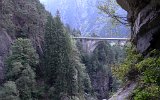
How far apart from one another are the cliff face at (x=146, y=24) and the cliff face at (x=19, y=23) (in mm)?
32995

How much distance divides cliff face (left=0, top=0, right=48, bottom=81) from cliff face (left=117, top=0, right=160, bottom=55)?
33.0m

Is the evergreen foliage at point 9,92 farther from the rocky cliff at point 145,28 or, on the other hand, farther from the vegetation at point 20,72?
the rocky cliff at point 145,28

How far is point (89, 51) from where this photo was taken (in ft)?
236

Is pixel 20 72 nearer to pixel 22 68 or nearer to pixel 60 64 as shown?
pixel 22 68

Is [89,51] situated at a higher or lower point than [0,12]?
lower

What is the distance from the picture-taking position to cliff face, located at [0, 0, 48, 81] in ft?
141

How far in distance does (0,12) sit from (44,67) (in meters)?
9.25

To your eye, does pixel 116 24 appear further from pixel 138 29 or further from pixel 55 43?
pixel 55 43

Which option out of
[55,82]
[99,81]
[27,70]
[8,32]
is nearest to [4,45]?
[8,32]

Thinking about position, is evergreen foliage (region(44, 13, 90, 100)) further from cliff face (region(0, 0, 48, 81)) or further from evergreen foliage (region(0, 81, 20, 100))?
evergreen foliage (region(0, 81, 20, 100))

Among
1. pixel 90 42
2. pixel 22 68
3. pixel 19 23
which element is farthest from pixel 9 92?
pixel 90 42

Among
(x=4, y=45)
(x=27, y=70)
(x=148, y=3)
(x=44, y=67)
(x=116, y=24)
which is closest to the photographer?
(x=148, y=3)

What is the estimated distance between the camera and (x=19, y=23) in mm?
47844

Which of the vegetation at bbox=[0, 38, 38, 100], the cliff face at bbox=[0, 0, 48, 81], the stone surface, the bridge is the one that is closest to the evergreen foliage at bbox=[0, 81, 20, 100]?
the vegetation at bbox=[0, 38, 38, 100]
